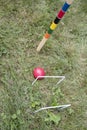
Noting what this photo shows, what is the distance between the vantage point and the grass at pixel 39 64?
224 centimetres

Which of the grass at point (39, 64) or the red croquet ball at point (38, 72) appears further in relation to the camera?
the red croquet ball at point (38, 72)

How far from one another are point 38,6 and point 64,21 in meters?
0.36

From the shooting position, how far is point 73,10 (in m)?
3.19

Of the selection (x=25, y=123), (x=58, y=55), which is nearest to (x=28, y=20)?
(x=58, y=55)

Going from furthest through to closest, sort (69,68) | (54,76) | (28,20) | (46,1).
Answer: (46,1) < (28,20) < (69,68) < (54,76)

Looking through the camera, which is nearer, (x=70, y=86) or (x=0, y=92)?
(x=0, y=92)

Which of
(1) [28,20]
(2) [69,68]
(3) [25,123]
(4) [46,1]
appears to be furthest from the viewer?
(4) [46,1]

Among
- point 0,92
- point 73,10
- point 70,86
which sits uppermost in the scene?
point 73,10

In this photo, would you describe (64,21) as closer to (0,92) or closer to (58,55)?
(58,55)

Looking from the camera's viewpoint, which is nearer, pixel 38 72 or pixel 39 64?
pixel 38 72

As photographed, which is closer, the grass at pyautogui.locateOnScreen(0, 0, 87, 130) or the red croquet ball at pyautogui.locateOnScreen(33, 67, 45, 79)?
the grass at pyautogui.locateOnScreen(0, 0, 87, 130)

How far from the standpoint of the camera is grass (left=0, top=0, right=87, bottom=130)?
2242 mm

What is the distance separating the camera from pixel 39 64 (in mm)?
2580

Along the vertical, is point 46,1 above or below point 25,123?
above
